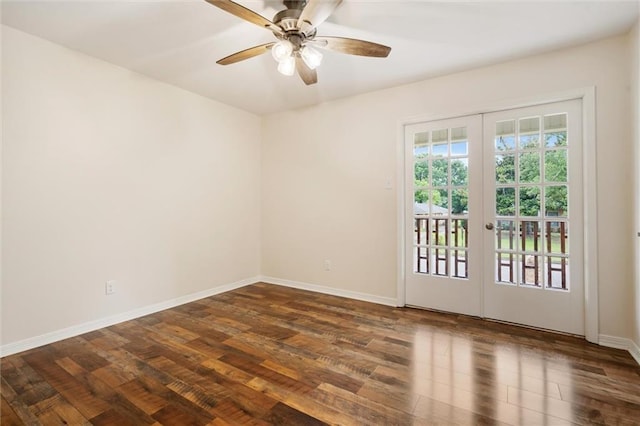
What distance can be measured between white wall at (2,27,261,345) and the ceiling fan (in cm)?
148

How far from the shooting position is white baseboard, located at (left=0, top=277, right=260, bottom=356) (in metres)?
2.32

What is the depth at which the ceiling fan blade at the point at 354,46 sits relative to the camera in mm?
1961

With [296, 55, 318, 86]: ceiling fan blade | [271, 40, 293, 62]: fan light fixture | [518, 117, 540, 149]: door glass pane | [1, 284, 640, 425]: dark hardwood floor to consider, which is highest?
[296, 55, 318, 86]: ceiling fan blade

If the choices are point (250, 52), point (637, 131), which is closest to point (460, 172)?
point (637, 131)

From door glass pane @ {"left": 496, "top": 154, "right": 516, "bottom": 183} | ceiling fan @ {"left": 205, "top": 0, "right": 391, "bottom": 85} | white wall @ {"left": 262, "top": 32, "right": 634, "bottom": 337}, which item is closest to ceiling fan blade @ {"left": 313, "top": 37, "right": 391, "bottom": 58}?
ceiling fan @ {"left": 205, "top": 0, "right": 391, "bottom": 85}

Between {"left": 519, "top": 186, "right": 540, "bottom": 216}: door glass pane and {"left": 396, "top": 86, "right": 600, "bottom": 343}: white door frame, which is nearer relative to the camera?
{"left": 396, "top": 86, "right": 600, "bottom": 343}: white door frame

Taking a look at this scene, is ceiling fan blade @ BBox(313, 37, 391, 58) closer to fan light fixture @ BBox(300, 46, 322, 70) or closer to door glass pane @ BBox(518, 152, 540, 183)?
fan light fixture @ BBox(300, 46, 322, 70)

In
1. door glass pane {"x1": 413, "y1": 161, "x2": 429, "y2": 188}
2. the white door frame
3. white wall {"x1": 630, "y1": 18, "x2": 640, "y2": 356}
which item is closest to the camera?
white wall {"x1": 630, "y1": 18, "x2": 640, "y2": 356}

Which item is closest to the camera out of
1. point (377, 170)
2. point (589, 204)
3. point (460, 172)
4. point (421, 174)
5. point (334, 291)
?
point (589, 204)

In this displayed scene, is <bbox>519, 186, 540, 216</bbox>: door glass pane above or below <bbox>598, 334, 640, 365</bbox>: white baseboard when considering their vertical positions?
above

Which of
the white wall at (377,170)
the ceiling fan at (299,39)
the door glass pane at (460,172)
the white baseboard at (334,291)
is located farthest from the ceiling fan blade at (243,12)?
the white baseboard at (334,291)

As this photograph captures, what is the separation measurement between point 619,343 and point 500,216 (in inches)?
51.3

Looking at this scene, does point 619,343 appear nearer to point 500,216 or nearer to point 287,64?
point 500,216

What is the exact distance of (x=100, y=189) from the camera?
280 centimetres
